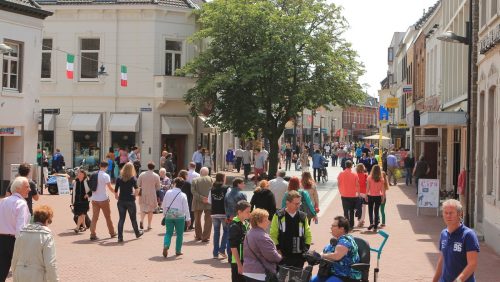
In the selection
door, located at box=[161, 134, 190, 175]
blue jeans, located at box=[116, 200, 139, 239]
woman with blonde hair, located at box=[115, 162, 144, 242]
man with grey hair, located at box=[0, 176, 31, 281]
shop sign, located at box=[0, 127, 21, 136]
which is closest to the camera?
man with grey hair, located at box=[0, 176, 31, 281]

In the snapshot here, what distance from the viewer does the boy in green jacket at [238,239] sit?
29.8ft

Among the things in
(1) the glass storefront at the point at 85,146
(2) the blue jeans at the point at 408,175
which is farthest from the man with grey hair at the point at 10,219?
(2) the blue jeans at the point at 408,175

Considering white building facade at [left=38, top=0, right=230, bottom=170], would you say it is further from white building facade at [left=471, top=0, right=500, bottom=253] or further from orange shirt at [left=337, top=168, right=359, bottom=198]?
white building facade at [left=471, top=0, right=500, bottom=253]

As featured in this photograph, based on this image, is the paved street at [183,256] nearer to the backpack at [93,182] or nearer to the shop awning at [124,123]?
the backpack at [93,182]

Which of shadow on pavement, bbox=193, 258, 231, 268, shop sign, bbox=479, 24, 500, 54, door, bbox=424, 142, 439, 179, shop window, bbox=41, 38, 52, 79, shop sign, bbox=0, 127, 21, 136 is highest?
shop window, bbox=41, 38, 52, 79

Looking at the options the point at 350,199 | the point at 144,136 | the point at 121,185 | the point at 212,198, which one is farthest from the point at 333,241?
the point at 144,136

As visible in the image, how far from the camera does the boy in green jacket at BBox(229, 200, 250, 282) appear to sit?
→ 29.8ft

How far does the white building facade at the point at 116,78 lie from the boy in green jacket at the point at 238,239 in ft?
90.0

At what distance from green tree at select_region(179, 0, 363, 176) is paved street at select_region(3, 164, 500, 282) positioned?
15.0 meters

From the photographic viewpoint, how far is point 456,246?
24.2ft

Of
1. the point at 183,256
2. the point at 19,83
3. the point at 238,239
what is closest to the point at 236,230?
the point at 238,239

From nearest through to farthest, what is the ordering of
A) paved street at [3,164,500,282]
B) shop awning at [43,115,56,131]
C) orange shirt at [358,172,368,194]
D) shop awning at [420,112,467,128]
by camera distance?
1. paved street at [3,164,500,282]
2. orange shirt at [358,172,368,194]
3. shop awning at [420,112,467,128]
4. shop awning at [43,115,56,131]

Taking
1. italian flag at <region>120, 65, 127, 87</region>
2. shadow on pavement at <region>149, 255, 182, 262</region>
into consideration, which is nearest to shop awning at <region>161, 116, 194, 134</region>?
italian flag at <region>120, 65, 127, 87</region>

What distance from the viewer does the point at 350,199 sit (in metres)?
18.4
